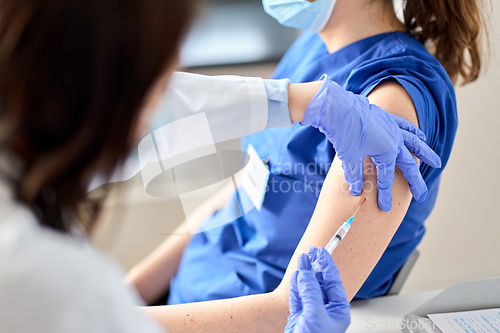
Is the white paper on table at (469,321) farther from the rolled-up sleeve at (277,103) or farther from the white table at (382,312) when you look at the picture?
the rolled-up sleeve at (277,103)

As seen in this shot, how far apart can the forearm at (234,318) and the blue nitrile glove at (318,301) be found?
0.13 m

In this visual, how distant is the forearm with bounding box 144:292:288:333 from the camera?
79 centimetres

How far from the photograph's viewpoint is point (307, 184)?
967 mm

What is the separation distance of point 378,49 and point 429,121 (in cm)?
22

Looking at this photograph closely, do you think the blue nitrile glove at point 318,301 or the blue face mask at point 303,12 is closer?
the blue nitrile glove at point 318,301

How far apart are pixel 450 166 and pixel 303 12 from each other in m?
0.97

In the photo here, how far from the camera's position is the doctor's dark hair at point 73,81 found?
41 cm

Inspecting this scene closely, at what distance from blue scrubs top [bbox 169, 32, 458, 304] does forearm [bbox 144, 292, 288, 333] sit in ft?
0.60

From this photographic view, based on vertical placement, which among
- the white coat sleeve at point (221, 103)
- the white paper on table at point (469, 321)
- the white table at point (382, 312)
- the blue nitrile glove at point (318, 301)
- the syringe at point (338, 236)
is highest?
the white coat sleeve at point (221, 103)

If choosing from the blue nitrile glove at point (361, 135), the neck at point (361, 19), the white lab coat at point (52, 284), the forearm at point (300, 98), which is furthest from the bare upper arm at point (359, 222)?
the white lab coat at point (52, 284)

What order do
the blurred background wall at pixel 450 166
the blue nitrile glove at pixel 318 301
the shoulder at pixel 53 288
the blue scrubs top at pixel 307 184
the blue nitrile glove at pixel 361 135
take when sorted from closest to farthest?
1. the shoulder at pixel 53 288
2. the blue nitrile glove at pixel 318 301
3. the blue nitrile glove at pixel 361 135
4. the blue scrubs top at pixel 307 184
5. the blurred background wall at pixel 450 166

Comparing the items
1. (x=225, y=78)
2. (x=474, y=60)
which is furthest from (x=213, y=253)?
(x=474, y=60)

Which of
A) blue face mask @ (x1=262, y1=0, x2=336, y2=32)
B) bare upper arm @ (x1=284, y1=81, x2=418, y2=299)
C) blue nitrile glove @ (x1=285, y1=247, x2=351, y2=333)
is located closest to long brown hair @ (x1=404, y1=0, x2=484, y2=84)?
blue face mask @ (x1=262, y1=0, x2=336, y2=32)

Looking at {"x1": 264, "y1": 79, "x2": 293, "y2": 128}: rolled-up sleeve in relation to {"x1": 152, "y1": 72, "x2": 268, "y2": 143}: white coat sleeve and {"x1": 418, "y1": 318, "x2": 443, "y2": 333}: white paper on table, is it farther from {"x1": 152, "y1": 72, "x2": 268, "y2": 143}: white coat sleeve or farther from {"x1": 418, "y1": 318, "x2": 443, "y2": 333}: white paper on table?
{"x1": 418, "y1": 318, "x2": 443, "y2": 333}: white paper on table
